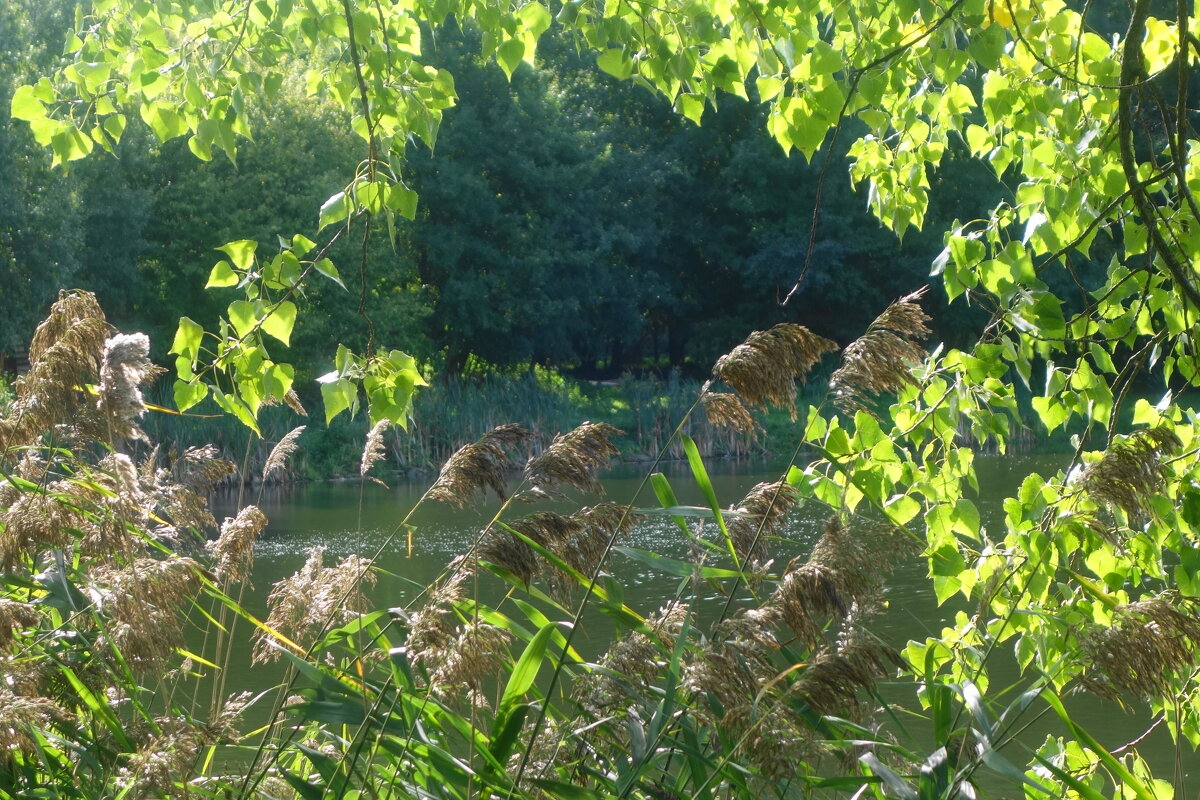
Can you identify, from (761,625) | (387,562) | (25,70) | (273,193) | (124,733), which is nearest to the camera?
(761,625)

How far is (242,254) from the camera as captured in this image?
2516 mm

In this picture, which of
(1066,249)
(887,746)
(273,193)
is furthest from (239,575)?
(273,193)

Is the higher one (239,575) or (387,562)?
(239,575)

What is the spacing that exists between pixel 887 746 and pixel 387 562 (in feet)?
29.9

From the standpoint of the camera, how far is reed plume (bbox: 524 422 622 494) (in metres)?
2.51

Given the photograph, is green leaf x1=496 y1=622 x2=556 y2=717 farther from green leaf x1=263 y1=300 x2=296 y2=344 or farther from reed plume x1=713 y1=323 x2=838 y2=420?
green leaf x1=263 y1=300 x2=296 y2=344

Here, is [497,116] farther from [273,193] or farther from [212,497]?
[212,497]

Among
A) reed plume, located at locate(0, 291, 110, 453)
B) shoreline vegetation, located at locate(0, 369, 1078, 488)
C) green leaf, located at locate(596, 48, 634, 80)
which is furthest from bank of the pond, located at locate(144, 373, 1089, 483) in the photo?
green leaf, located at locate(596, 48, 634, 80)

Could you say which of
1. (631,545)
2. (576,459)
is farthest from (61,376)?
(631,545)

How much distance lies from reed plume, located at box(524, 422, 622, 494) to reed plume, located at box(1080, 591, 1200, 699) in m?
0.91

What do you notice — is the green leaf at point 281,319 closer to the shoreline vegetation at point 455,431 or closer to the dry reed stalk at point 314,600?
the dry reed stalk at point 314,600

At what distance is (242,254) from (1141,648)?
5.74ft

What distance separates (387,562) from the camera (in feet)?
37.1

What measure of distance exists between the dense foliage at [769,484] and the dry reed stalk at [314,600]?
1 cm
